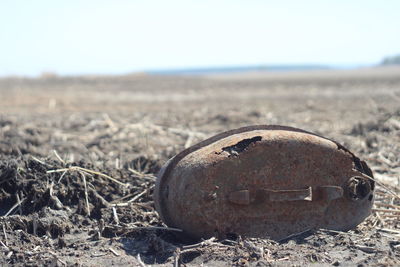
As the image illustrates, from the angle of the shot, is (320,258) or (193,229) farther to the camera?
(193,229)

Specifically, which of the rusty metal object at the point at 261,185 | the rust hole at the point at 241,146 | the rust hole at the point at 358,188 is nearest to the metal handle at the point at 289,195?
the rusty metal object at the point at 261,185

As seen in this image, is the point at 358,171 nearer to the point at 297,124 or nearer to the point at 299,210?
the point at 299,210

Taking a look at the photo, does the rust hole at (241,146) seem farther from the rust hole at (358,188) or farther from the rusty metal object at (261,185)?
the rust hole at (358,188)

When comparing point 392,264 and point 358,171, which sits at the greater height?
point 358,171

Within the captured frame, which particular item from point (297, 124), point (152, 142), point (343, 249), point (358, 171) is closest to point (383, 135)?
point (297, 124)

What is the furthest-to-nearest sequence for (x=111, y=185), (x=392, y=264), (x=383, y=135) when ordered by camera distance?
1. (x=383, y=135)
2. (x=111, y=185)
3. (x=392, y=264)

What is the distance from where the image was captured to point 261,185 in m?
4.26

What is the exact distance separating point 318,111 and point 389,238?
33.6 feet

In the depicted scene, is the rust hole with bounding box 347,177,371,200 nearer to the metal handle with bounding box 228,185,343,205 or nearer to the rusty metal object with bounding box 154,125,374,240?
the rusty metal object with bounding box 154,125,374,240

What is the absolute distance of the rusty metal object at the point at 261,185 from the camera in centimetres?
416

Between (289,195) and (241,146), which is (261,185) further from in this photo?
(241,146)

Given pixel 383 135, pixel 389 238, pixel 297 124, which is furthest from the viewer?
pixel 297 124

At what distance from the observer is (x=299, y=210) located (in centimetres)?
435

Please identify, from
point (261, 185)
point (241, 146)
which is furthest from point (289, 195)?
point (241, 146)
